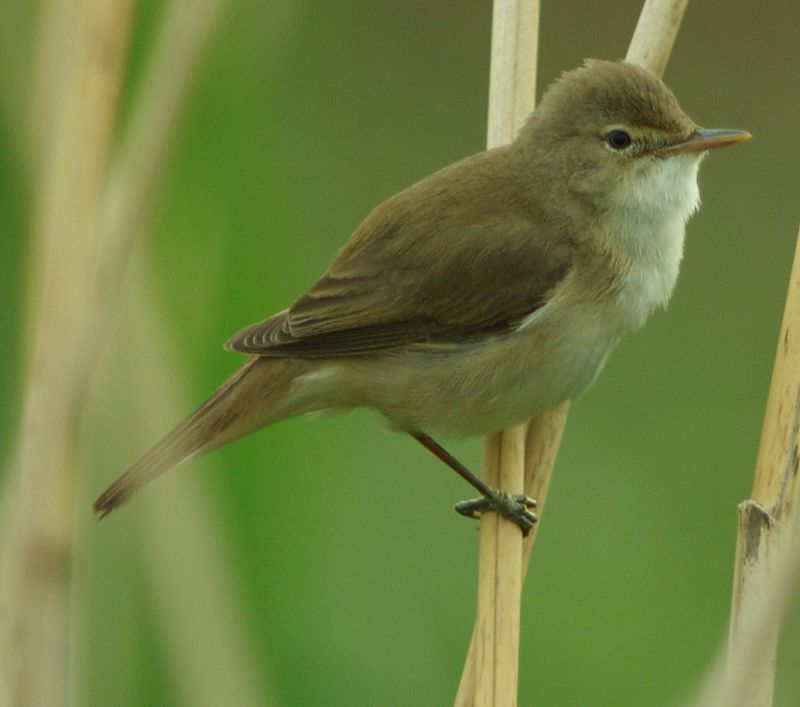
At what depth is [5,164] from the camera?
277 cm

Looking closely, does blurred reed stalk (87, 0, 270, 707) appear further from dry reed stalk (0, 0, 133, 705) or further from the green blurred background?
dry reed stalk (0, 0, 133, 705)

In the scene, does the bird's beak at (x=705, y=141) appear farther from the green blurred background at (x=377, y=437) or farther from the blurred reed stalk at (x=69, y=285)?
the blurred reed stalk at (x=69, y=285)

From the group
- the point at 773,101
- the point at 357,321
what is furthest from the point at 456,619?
the point at 773,101

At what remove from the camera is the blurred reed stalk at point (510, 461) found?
2373mm

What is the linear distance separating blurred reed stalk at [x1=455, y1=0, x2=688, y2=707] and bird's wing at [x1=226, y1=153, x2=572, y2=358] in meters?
0.24

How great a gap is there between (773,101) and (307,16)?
1.87m

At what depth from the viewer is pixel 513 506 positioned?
8.95 feet

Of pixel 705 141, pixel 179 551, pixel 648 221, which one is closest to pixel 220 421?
pixel 179 551

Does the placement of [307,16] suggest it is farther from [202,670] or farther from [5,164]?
[202,670]

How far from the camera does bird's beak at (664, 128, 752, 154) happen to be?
295 cm

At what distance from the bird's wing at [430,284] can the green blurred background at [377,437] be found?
0.12 metres

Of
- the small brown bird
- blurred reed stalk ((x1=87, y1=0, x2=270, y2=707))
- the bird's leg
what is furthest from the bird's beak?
blurred reed stalk ((x1=87, y1=0, x2=270, y2=707))

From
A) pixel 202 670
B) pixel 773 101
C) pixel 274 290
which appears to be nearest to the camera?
pixel 202 670

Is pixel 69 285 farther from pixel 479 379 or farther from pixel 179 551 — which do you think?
pixel 479 379
